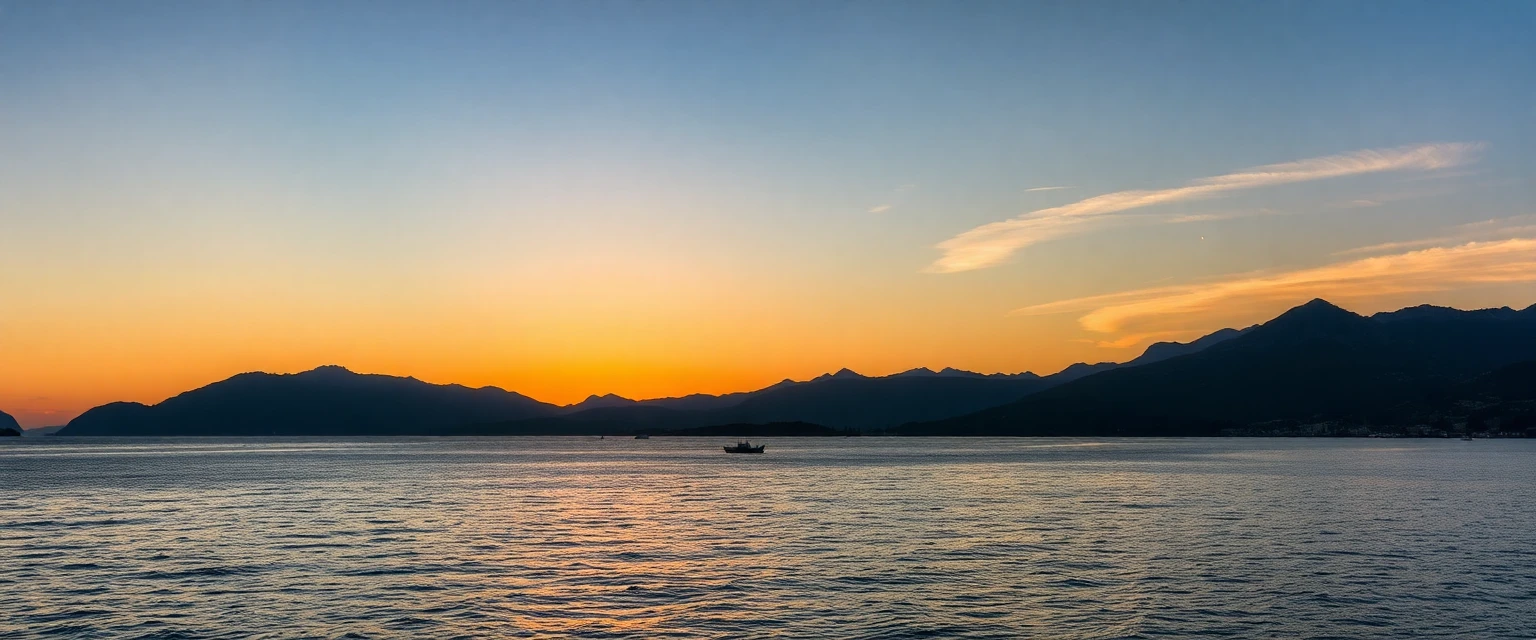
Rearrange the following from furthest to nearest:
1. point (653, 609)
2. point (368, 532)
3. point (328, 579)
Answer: point (368, 532)
point (328, 579)
point (653, 609)

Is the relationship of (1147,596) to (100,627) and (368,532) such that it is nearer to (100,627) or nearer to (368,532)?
(100,627)

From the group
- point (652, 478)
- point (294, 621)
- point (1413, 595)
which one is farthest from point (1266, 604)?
point (652, 478)

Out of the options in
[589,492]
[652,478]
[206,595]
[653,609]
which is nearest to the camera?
[653,609]

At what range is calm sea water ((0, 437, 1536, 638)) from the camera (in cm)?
4322

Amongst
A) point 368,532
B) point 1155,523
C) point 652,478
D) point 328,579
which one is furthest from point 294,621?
point 652,478

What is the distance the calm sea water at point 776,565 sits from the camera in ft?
142

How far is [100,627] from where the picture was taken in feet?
139

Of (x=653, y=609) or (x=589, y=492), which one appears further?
(x=589, y=492)

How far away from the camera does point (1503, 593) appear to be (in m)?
49.8

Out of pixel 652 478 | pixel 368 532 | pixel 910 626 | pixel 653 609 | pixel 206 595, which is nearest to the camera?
pixel 910 626

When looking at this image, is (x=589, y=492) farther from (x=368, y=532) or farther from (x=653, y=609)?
(x=653, y=609)

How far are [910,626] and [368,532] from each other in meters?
50.0

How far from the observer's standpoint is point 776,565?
194 feet

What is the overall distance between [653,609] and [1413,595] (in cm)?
3568
